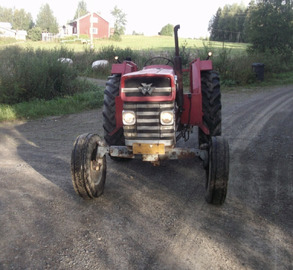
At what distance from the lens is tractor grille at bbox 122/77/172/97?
3879 millimetres

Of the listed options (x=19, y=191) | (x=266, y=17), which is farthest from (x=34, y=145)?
(x=266, y=17)

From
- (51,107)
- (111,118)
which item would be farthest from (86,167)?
(51,107)

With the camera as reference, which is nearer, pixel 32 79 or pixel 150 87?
pixel 150 87

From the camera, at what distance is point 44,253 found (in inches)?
121

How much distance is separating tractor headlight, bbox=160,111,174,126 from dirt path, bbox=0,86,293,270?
3.26ft

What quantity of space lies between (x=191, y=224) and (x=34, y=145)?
4.40 metres

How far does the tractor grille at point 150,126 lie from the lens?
3.95 metres

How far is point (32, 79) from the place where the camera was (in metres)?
10.9

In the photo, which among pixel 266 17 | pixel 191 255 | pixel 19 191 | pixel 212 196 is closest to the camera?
pixel 191 255

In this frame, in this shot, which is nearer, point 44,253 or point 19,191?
point 44,253

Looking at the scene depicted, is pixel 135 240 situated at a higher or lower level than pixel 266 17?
lower

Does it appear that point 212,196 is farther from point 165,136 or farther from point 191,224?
point 165,136

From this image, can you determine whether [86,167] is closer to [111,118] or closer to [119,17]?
[111,118]

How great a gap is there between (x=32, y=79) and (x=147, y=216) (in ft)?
27.6
